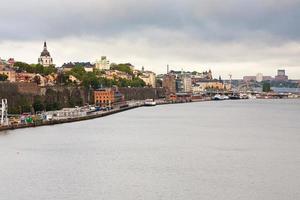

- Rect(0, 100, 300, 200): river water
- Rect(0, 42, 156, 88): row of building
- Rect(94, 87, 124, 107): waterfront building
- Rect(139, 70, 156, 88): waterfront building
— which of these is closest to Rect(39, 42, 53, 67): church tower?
Rect(0, 42, 156, 88): row of building

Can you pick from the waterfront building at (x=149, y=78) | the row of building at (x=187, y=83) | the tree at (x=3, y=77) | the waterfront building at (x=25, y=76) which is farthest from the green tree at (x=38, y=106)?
the waterfront building at (x=149, y=78)

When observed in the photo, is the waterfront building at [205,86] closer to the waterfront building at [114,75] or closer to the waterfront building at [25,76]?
the waterfront building at [114,75]

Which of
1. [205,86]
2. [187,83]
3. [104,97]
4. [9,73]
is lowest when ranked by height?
[205,86]

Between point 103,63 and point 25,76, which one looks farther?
point 103,63

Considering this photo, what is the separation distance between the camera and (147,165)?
14836 mm

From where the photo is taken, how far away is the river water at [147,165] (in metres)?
12.1

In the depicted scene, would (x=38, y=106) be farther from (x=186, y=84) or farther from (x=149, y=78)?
(x=186, y=84)

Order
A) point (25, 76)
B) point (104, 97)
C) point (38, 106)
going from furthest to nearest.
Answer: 1. point (104, 97)
2. point (25, 76)
3. point (38, 106)

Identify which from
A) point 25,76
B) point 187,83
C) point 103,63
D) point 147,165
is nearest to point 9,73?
point 25,76

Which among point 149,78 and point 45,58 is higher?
point 45,58

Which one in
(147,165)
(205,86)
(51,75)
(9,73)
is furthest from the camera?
(205,86)

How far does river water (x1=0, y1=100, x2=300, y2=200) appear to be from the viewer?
476 inches

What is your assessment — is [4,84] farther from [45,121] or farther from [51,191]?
[51,191]

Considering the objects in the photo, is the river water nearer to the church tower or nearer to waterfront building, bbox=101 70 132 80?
the church tower
